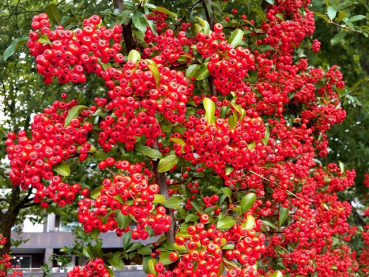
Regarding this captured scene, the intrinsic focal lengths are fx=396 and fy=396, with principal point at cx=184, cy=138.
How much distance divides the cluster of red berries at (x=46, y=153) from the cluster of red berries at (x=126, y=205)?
8.9 inches

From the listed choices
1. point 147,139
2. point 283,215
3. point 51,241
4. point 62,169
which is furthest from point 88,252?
point 51,241

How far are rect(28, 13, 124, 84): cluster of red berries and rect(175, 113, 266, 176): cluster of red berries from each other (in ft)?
2.45

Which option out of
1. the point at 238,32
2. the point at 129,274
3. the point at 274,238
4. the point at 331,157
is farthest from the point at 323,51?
the point at 129,274

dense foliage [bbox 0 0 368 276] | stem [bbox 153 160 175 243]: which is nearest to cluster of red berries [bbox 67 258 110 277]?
dense foliage [bbox 0 0 368 276]

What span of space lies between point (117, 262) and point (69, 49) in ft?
5.07

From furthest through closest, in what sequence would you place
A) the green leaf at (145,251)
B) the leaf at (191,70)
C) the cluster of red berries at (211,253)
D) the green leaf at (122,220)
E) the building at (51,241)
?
the building at (51,241) → the leaf at (191,70) → the green leaf at (145,251) → the green leaf at (122,220) → the cluster of red berries at (211,253)

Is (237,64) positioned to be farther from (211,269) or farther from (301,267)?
(301,267)

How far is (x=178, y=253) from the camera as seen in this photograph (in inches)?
108

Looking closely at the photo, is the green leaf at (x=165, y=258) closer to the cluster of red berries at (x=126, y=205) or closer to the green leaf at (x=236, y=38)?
the cluster of red berries at (x=126, y=205)

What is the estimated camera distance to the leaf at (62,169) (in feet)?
8.52

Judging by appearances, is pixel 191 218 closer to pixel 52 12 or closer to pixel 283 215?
pixel 283 215

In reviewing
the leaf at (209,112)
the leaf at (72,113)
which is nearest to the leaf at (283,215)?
the leaf at (209,112)

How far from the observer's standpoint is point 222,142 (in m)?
2.75

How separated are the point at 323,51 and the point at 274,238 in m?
5.16
